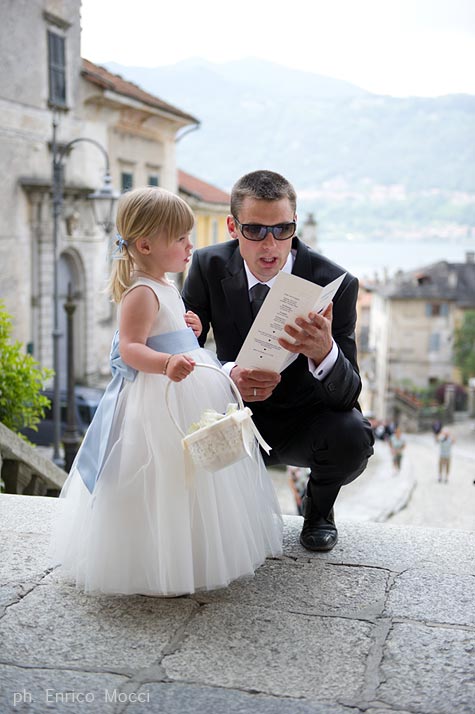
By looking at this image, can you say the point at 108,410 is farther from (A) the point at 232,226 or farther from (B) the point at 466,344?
(B) the point at 466,344

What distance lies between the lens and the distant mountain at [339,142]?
5187 inches

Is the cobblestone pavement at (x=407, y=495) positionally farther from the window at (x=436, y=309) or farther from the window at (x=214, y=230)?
the window at (x=436, y=309)

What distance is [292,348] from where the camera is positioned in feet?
9.49

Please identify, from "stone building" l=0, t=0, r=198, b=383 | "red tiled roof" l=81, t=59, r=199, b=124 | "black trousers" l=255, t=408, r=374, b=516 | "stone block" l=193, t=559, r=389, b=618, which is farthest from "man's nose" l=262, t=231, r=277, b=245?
"red tiled roof" l=81, t=59, r=199, b=124

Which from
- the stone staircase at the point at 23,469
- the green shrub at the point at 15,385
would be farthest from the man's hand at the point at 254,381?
the green shrub at the point at 15,385

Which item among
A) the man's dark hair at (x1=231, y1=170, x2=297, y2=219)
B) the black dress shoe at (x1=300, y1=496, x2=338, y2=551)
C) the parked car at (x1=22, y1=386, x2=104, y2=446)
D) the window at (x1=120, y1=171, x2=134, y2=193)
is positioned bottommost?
the parked car at (x1=22, y1=386, x2=104, y2=446)

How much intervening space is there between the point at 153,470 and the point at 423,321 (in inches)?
1730

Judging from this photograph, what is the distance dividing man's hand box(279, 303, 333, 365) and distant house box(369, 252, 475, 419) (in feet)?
141

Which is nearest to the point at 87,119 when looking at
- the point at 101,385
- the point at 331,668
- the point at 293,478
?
the point at 101,385

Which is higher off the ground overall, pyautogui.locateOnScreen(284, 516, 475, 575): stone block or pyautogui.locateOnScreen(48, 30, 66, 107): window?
pyautogui.locateOnScreen(48, 30, 66, 107): window

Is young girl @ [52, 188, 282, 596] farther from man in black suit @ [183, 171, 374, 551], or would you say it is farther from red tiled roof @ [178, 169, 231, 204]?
red tiled roof @ [178, 169, 231, 204]

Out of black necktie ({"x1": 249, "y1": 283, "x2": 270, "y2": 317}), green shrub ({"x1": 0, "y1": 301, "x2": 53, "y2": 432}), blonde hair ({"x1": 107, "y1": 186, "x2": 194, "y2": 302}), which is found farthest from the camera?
green shrub ({"x1": 0, "y1": 301, "x2": 53, "y2": 432})

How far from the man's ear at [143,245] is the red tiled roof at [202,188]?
22171 millimetres

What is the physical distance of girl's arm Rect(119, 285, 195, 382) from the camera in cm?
265
